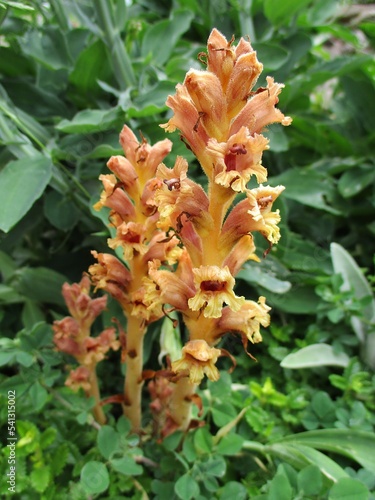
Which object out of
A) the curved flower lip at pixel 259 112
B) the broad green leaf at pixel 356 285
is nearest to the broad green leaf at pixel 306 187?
the broad green leaf at pixel 356 285

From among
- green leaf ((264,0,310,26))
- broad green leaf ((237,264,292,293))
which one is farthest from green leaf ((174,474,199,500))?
green leaf ((264,0,310,26))

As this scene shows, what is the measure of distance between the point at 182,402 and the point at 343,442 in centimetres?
32

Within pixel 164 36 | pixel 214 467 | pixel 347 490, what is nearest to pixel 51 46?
pixel 164 36

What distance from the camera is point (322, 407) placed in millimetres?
1011

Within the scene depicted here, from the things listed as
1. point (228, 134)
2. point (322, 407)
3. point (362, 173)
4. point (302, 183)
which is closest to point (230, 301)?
point (228, 134)

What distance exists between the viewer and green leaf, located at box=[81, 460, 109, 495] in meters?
0.75

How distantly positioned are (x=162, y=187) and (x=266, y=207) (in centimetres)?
14

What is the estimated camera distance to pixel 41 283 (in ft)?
3.84

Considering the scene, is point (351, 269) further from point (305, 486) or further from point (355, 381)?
point (305, 486)

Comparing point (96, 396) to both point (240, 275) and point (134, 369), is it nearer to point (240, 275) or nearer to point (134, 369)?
point (134, 369)

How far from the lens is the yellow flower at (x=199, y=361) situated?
2.15ft

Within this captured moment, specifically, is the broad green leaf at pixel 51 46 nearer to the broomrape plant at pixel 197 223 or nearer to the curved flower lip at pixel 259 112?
the broomrape plant at pixel 197 223

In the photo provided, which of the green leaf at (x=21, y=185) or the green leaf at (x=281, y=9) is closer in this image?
the green leaf at (x=21, y=185)

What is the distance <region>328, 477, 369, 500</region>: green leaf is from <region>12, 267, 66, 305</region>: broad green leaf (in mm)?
720
